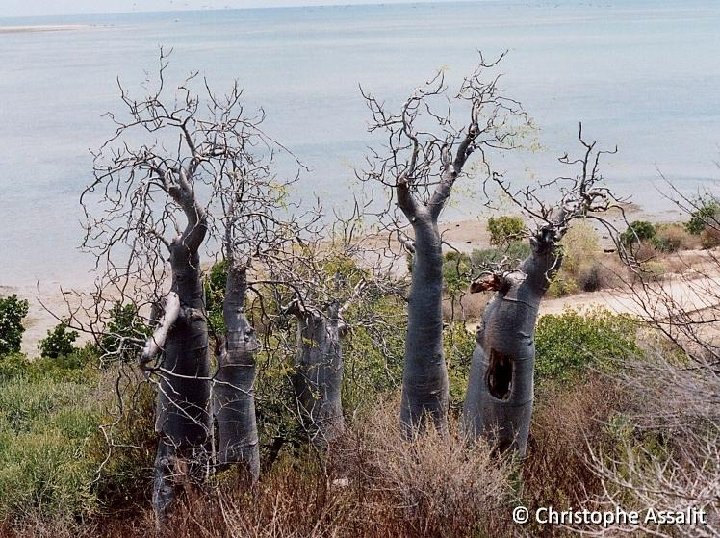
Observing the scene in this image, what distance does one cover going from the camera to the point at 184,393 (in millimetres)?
7512

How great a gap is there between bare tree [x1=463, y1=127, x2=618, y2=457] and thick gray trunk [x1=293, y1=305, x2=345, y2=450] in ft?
4.69

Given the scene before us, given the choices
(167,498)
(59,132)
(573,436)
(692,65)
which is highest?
(692,65)

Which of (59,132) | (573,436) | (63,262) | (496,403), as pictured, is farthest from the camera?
(59,132)

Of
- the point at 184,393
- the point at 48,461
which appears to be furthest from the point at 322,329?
the point at 48,461

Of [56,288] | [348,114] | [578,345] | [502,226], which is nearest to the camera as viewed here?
[578,345]

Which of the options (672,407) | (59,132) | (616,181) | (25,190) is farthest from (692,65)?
(672,407)

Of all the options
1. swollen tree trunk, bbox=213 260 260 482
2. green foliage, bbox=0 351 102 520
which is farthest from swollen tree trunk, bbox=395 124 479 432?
green foliage, bbox=0 351 102 520

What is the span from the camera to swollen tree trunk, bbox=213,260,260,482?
732 cm

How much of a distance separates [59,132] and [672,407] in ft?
115

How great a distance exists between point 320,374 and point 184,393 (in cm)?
140

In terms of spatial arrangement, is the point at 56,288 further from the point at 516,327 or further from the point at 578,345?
the point at 516,327

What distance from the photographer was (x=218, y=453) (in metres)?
7.74

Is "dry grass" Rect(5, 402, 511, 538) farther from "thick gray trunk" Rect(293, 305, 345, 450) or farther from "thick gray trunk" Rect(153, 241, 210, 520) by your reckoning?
"thick gray trunk" Rect(293, 305, 345, 450)

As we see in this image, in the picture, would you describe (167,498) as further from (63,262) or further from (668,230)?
(668,230)
